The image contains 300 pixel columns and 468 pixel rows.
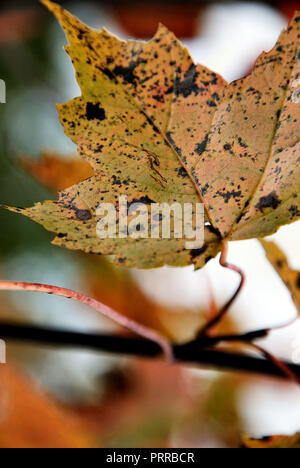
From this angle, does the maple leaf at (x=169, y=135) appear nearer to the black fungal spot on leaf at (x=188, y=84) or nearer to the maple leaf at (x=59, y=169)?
the black fungal spot on leaf at (x=188, y=84)

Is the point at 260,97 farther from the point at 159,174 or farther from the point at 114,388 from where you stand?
the point at 114,388

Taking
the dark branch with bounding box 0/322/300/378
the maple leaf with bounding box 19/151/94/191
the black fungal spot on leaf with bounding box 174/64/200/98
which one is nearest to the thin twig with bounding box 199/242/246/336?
the dark branch with bounding box 0/322/300/378

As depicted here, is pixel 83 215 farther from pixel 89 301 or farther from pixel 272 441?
pixel 272 441

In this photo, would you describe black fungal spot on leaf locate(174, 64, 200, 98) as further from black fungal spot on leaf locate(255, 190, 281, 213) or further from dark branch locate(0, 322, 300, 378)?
dark branch locate(0, 322, 300, 378)

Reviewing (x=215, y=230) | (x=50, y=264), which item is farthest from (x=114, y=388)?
(x=215, y=230)

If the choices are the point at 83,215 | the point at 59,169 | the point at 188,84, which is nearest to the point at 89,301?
the point at 83,215

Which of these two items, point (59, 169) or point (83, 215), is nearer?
point (83, 215)
